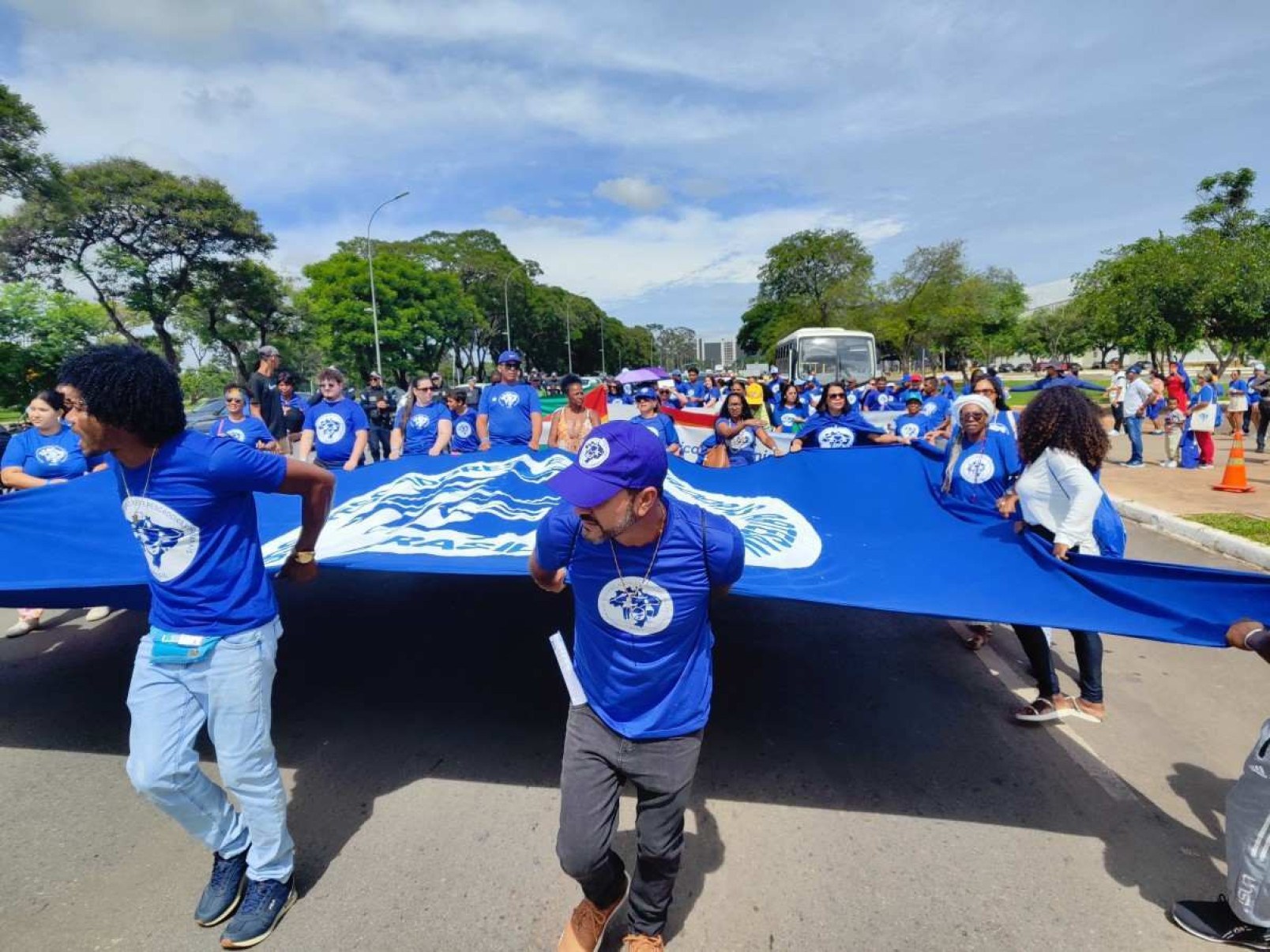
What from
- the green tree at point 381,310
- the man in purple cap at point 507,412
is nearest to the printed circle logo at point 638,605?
the man in purple cap at point 507,412

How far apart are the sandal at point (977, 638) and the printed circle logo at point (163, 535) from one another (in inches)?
191

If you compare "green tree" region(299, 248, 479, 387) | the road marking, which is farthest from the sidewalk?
"green tree" region(299, 248, 479, 387)

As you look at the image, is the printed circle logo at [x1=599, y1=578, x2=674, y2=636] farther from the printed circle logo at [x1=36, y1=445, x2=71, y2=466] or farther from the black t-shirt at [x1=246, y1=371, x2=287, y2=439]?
the black t-shirt at [x1=246, y1=371, x2=287, y2=439]

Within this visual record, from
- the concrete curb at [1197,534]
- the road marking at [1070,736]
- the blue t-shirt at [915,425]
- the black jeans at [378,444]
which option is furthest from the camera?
the black jeans at [378,444]

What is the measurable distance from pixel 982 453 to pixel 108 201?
107 ft

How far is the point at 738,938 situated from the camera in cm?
253

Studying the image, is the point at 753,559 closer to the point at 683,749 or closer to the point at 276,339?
the point at 683,749

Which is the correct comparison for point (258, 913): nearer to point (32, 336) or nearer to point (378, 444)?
point (378, 444)

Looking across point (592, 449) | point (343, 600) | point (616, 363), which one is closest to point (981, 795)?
point (592, 449)

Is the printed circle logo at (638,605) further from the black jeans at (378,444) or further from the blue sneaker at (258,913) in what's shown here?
the black jeans at (378,444)

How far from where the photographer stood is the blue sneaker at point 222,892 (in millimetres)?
2592

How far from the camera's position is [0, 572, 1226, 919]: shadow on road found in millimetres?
3182

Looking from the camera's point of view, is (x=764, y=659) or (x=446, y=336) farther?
(x=446, y=336)

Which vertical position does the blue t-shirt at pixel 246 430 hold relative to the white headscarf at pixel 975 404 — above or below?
below
